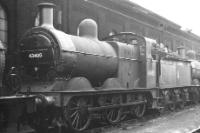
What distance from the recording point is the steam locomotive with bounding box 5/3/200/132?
821 cm

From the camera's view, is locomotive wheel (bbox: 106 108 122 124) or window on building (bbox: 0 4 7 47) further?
window on building (bbox: 0 4 7 47)

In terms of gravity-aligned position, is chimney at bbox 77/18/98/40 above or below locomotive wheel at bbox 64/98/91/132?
above

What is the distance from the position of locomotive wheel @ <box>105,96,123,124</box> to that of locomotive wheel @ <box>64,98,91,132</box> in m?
1.11

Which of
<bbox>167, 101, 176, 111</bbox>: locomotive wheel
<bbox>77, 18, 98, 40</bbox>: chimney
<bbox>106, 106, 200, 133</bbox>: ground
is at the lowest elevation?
<bbox>106, 106, 200, 133</bbox>: ground

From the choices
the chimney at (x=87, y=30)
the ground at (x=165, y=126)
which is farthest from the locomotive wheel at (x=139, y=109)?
the chimney at (x=87, y=30)

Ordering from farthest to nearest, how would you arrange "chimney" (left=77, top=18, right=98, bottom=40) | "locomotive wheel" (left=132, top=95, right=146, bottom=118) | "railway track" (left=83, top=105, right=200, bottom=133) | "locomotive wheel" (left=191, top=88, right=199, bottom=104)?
1. "locomotive wheel" (left=191, top=88, right=199, bottom=104)
2. "locomotive wheel" (left=132, top=95, right=146, bottom=118)
3. "chimney" (left=77, top=18, right=98, bottom=40)
4. "railway track" (left=83, top=105, right=200, bottom=133)

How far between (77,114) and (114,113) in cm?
217

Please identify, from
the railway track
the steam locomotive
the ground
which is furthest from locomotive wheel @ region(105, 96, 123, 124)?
the ground

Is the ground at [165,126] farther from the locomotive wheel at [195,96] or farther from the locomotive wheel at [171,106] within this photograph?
the locomotive wheel at [195,96]

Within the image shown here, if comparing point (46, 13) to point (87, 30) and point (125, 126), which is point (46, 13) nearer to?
point (87, 30)

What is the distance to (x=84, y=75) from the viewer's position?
923 centimetres

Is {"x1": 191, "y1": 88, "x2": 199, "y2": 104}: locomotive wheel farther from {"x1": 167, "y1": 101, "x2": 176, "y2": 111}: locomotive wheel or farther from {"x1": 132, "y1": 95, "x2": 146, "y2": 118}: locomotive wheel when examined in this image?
{"x1": 132, "y1": 95, "x2": 146, "y2": 118}: locomotive wheel

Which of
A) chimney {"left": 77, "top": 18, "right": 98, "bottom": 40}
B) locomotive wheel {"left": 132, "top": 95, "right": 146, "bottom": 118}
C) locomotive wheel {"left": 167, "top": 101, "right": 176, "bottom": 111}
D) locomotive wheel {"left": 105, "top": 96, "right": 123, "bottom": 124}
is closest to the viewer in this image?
locomotive wheel {"left": 105, "top": 96, "right": 123, "bottom": 124}

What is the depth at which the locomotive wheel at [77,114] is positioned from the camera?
8266 millimetres
